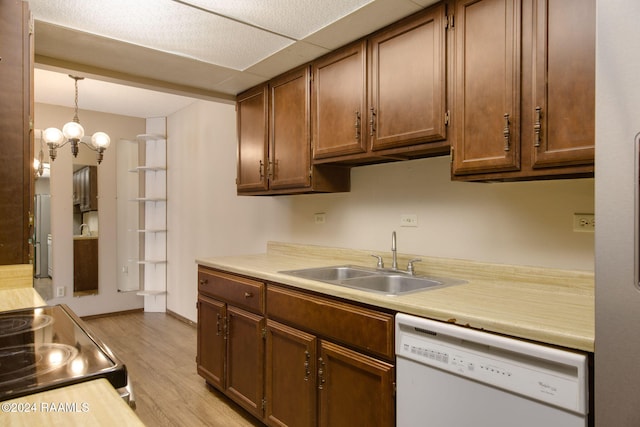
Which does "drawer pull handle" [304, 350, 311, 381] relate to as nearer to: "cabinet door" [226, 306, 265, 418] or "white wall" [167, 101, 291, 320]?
"cabinet door" [226, 306, 265, 418]

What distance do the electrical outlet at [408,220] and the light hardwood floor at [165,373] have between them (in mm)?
1522

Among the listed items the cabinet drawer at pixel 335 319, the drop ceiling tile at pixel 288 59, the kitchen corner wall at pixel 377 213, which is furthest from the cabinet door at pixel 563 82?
the drop ceiling tile at pixel 288 59

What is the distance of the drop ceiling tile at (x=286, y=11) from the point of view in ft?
6.28

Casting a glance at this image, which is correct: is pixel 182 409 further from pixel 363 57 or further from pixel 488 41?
pixel 488 41

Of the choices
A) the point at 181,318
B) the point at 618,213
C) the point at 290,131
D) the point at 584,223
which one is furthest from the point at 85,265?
the point at 618,213

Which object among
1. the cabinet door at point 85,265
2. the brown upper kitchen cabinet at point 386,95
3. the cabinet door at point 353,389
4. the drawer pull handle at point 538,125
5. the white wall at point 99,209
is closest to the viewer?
the drawer pull handle at point 538,125

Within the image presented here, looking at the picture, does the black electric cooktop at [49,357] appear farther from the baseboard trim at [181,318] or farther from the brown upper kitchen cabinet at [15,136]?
the baseboard trim at [181,318]

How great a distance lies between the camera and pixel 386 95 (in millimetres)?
2088

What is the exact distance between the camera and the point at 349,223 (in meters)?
2.79

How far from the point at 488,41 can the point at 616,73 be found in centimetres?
80

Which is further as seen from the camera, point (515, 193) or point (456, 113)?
point (515, 193)

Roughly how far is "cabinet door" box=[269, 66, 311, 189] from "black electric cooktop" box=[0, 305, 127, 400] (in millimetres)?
1746

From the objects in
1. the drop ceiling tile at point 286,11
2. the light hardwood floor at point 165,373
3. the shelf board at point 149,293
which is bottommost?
the light hardwood floor at point 165,373

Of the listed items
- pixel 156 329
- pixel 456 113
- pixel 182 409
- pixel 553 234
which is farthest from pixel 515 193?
pixel 156 329
